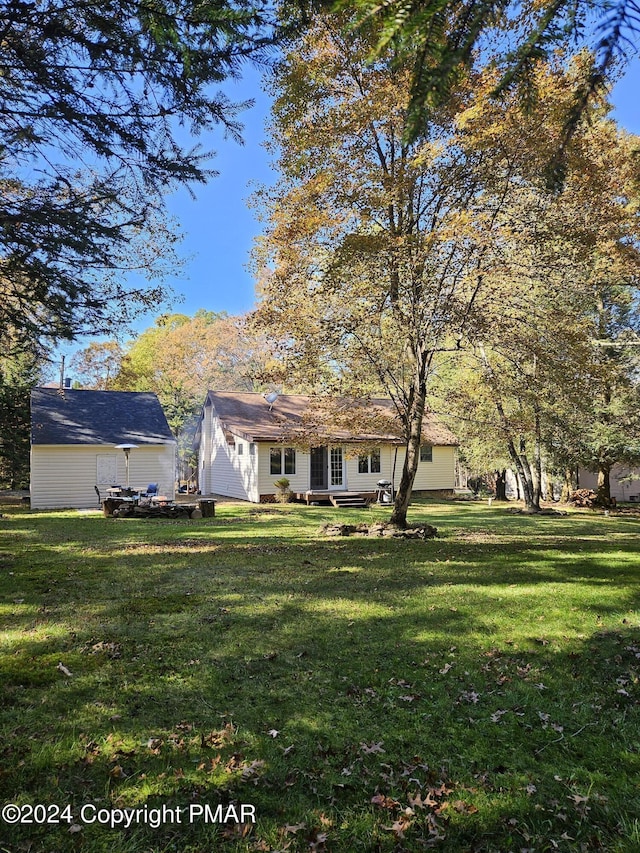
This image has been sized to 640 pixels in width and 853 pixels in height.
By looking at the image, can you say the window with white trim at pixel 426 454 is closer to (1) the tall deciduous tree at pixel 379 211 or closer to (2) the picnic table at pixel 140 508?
(2) the picnic table at pixel 140 508

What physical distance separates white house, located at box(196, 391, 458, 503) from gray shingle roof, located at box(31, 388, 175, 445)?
3088mm

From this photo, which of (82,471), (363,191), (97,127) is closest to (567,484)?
(363,191)

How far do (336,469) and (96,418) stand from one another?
10650mm

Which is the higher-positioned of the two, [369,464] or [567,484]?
[369,464]

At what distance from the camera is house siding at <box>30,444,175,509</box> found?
19281mm

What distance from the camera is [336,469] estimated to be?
2292 centimetres

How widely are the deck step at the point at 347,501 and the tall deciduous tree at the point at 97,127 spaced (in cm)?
1437

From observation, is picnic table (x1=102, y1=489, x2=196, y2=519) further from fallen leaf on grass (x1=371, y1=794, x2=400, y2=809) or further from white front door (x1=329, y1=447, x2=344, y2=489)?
fallen leaf on grass (x1=371, y1=794, x2=400, y2=809)

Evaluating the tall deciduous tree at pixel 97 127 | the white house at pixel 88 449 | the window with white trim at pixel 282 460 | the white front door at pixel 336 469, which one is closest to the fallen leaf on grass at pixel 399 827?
the tall deciduous tree at pixel 97 127

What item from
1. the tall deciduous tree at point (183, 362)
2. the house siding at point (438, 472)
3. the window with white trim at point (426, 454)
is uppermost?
the tall deciduous tree at point (183, 362)

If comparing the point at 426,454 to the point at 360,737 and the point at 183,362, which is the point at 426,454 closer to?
the point at 183,362

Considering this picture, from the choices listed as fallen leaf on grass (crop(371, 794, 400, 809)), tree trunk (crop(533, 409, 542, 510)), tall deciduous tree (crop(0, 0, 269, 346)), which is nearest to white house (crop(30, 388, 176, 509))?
tall deciduous tree (crop(0, 0, 269, 346))

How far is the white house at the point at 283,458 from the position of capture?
21.2 metres

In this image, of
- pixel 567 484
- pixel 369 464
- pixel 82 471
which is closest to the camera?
pixel 82 471
